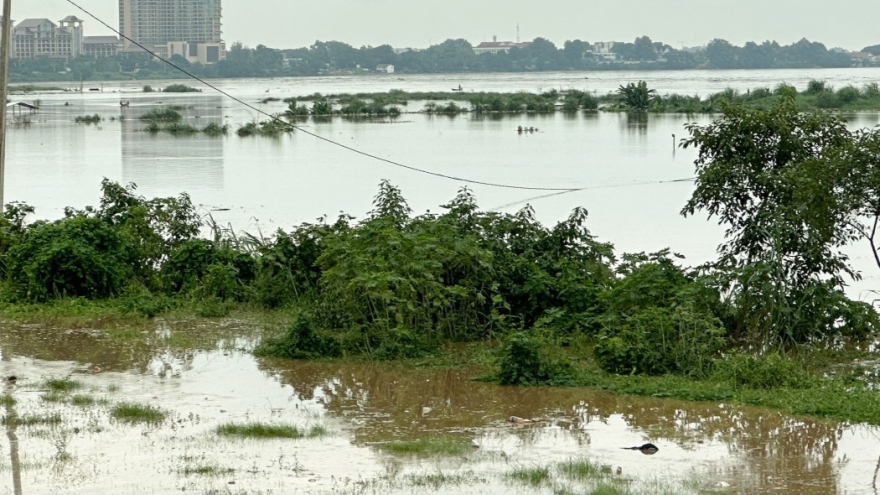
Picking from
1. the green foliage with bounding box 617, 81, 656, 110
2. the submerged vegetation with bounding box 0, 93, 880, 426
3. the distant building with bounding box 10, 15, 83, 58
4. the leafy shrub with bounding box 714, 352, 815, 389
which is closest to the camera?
the leafy shrub with bounding box 714, 352, 815, 389

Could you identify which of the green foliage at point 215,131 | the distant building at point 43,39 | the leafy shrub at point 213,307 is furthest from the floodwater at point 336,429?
the distant building at point 43,39

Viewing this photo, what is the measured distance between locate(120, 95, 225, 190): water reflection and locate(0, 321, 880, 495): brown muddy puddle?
16587mm

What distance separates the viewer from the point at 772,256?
380 inches

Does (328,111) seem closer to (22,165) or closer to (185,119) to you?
(185,119)

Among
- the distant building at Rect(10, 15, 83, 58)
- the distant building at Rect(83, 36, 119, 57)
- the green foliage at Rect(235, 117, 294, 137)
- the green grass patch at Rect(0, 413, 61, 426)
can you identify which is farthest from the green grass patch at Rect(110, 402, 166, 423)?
the distant building at Rect(83, 36, 119, 57)

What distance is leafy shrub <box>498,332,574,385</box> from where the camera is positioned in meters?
8.30

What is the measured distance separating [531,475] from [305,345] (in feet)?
11.3

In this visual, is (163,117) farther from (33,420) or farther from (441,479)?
(441,479)

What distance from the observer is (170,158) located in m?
31.8

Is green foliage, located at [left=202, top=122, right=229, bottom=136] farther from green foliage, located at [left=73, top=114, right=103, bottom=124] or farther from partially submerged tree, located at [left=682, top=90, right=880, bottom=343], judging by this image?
partially submerged tree, located at [left=682, top=90, right=880, bottom=343]

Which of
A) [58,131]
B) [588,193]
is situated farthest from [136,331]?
[58,131]

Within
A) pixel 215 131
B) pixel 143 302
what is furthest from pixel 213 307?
pixel 215 131

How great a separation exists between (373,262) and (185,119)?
43.1 metres

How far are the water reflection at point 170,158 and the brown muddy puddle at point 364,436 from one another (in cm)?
1659
